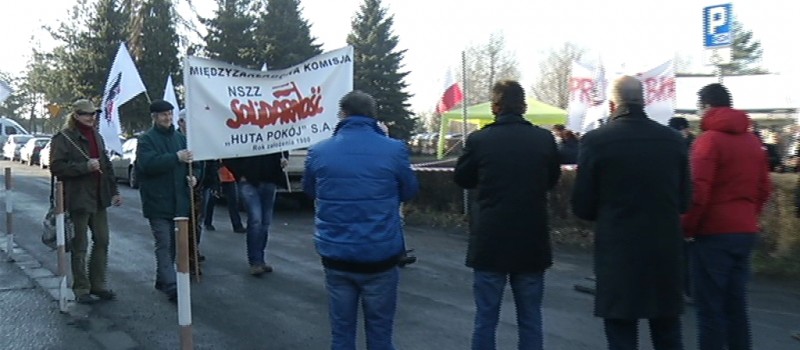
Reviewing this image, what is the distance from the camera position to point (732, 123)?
5.29 metres

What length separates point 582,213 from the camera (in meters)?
4.48

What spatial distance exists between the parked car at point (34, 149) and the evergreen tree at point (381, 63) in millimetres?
17737

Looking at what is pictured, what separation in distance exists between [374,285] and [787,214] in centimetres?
641

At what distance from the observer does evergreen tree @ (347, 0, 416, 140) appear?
49875 mm

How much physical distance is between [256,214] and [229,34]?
4260cm

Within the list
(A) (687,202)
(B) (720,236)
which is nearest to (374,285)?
(A) (687,202)

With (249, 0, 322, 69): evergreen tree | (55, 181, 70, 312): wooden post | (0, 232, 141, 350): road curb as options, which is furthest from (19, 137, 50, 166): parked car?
(55, 181, 70, 312): wooden post

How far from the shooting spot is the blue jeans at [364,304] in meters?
4.61

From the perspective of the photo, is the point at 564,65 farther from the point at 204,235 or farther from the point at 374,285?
the point at 374,285

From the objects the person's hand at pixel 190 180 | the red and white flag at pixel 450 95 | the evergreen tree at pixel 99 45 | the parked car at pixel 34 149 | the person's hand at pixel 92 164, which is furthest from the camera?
the evergreen tree at pixel 99 45

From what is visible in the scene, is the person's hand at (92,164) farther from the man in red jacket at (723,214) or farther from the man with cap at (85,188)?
the man in red jacket at (723,214)

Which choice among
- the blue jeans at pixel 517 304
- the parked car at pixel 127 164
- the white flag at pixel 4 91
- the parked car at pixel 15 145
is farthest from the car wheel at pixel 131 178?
the parked car at pixel 15 145

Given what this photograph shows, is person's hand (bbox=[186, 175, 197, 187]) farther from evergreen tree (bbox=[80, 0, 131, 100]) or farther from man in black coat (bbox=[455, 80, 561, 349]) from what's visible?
evergreen tree (bbox=[80, 0, 131, 100])

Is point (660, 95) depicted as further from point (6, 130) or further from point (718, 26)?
point (6, 130)
